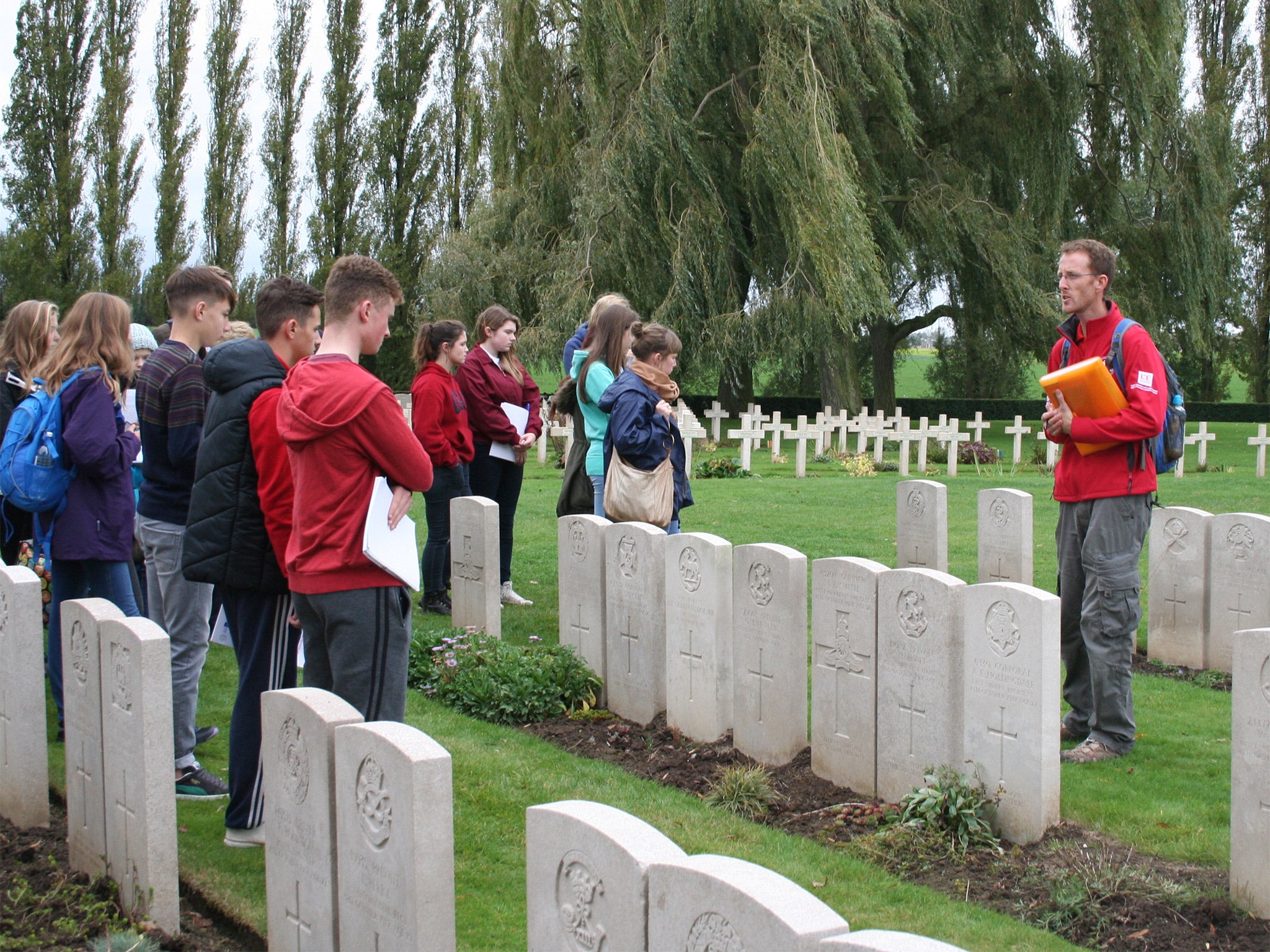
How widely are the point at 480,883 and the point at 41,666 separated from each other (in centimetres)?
182

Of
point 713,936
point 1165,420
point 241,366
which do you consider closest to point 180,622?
point 241,366

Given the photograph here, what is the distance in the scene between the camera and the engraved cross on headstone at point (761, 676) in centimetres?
516

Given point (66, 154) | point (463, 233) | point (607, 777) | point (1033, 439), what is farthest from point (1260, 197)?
point (607, 777)

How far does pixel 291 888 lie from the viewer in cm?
314

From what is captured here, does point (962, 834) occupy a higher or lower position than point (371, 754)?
lower

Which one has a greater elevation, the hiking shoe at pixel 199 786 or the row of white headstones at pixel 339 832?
the row of white headstones at pixel 339 832

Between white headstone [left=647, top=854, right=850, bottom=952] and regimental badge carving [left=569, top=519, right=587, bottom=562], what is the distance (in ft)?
13.3

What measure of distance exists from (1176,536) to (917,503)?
5.22 ft

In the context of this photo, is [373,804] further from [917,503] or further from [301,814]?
[917,503]

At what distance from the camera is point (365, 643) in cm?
364

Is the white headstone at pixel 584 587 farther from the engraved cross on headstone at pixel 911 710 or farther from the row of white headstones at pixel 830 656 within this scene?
the engraved cross on headstone at pixel 911 710

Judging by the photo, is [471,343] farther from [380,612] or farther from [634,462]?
[380,612]

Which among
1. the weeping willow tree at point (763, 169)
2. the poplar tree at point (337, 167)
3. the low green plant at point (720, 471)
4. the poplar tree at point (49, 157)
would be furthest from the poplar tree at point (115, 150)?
the low green plant at point (720, 471)

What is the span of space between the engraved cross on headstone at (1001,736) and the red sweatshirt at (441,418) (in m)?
4.28
